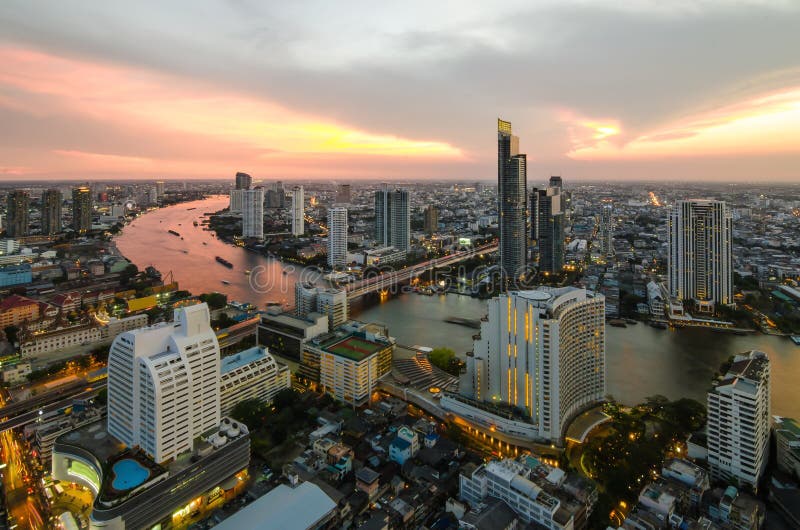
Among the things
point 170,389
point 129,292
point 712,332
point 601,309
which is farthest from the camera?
point 129,292

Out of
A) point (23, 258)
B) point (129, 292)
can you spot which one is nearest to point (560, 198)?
point (129, 292)

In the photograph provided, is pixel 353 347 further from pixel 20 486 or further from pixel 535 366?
pixel 20 486

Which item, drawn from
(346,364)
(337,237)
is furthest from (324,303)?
(337,237)

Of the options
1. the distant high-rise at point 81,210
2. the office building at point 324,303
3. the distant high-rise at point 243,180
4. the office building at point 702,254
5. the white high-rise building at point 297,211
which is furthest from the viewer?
the distant high-rise at point 243,180

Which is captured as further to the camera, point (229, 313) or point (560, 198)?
point (560, 198)

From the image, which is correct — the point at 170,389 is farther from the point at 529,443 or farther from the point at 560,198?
the point at 560,198

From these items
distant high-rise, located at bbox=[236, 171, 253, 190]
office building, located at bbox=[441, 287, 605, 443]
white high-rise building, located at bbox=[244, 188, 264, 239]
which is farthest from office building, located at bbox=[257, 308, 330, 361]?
distant high-rise, located at bbox=[236, 171, 253, 190]

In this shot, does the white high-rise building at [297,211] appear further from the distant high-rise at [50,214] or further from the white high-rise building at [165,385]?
the white high-rise building at [165,385]

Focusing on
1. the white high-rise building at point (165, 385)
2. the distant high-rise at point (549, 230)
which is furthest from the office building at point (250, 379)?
the distant high-rise at point (549, 230)
